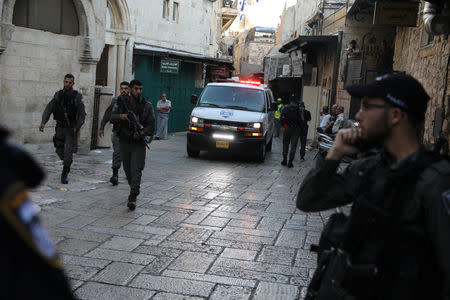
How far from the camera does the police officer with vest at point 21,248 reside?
111cm

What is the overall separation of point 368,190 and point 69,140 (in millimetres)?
8114

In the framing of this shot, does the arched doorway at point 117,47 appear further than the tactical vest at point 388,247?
Yes

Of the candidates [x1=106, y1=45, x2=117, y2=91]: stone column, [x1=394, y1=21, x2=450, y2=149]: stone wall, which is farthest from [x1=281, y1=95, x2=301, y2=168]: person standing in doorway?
[x1=106, y1=45, x2=117, y2=91]: stone column

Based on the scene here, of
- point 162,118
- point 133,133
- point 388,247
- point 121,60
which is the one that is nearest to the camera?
point 388,247

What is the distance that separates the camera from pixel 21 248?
44.3 inches

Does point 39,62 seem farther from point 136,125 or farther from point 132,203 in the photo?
point 132,203

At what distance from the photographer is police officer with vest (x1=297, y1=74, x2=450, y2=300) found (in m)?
1.95

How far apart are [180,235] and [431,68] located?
5.56 metres

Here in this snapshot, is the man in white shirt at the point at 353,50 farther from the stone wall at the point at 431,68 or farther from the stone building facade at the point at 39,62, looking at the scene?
the stone building facade at the point at 39,62

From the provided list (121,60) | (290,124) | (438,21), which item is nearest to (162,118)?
(121,60)

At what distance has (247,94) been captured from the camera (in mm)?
15531

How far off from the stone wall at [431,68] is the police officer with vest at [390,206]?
19.7 ft

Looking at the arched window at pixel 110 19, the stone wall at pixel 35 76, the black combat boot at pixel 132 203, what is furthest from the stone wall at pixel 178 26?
the black combat boot at pixel 132 203

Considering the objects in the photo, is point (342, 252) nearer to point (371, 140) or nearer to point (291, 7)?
point (371, 140)
